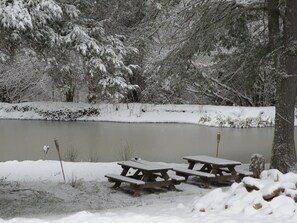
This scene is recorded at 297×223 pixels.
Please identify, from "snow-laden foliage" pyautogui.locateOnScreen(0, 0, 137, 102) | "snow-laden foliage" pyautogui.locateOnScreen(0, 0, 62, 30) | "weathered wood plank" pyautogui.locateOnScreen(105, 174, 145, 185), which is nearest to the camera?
"snow-laden foliage" pyautogui.locateOnScreen(0, 0, 62, 30)

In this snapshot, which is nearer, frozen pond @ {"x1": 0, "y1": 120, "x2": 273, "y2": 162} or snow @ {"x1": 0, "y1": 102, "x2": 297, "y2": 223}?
snow @ {"x1": 0, "y1": 102, "x2": 297, "y2": 223}

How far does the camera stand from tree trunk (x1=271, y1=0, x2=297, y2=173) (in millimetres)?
9500

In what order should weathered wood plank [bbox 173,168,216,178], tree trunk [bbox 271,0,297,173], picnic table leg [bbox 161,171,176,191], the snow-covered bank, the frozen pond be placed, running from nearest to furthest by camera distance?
picnic table leg [bbox 161,171,176,191] → tree trunk [bbox 271,0,297,173] → weathered wood plank [bbox 173,168,216,178] → the frozen pond → the snow-covered bank

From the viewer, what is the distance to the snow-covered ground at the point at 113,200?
5170mm

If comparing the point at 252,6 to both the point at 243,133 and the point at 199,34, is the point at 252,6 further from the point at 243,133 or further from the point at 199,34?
the point at 243,133

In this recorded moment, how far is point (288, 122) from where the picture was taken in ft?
32.1

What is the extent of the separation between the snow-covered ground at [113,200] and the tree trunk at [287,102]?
1.56 m

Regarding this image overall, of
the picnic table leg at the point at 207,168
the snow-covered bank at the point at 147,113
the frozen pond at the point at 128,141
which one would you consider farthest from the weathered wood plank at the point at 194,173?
the snow-covered bank at the point at 147,113

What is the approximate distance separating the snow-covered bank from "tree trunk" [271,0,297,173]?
14.3 m

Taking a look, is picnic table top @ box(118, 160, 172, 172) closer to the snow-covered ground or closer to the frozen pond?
the snow-covered ground

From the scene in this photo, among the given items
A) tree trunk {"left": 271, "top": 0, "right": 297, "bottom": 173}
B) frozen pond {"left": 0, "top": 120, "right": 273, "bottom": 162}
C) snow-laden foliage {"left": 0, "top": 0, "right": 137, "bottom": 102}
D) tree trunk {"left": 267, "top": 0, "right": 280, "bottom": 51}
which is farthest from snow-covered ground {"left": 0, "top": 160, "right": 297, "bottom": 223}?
frozen pond {"left": 0, "top": 120, "right": 273, "bottom": 162}

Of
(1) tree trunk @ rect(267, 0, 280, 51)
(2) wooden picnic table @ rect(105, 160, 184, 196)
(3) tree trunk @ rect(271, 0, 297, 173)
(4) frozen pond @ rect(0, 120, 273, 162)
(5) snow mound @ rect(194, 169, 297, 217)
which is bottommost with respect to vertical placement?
(4) frozen pond @ rect(0, 120, 273, 162)

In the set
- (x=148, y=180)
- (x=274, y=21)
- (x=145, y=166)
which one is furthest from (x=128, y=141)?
(x=274, y=21)

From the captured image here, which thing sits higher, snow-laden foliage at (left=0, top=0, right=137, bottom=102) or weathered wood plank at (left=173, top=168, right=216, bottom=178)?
snow-laden foliage at (left=0, top=0, right=137, bottom=102)
